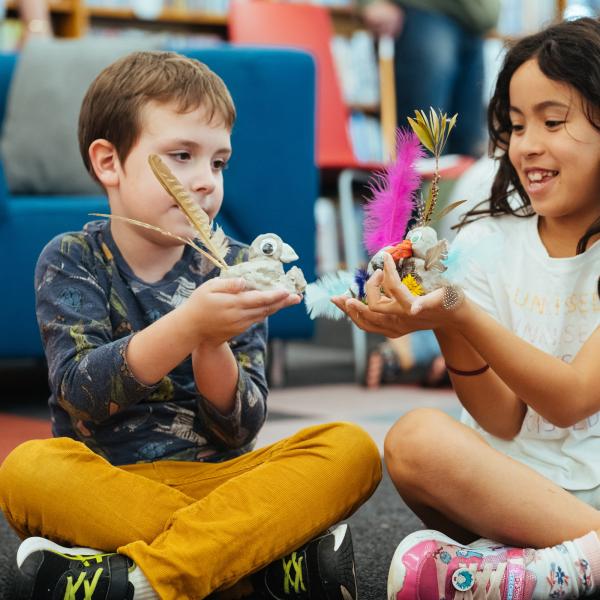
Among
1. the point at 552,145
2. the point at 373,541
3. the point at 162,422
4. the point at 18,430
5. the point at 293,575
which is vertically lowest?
the point at 18,430

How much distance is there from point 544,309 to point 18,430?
51.7 inches

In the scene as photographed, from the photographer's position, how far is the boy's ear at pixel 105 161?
1.29 metres

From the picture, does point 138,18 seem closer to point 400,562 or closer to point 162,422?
point 162,422

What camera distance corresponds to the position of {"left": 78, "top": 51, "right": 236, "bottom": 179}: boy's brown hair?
1.25 m

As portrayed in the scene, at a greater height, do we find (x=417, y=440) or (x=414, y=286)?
(x=414, y=286)

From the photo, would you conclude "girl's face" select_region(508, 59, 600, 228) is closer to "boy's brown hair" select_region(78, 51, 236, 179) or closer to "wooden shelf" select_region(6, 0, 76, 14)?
"boy's brown hair" select_region(78, 51, 236, 179)

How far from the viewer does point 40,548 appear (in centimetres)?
108

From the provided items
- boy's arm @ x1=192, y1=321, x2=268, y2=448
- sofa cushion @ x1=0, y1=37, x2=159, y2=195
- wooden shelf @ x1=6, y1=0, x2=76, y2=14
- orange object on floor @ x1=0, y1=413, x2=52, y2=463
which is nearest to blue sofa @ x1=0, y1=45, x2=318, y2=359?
sofa cushion @ x1=0, y1=37, x2=159, y2=195

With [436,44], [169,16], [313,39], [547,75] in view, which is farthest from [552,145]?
[169,16]

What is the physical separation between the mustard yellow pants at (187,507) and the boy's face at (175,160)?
29cm

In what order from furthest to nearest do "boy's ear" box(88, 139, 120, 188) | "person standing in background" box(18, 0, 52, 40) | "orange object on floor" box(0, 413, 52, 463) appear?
"person standing in background" box(18, 0, 52, 40) < "orange object on floor" box(0, 413, 52, 463) < "boy's ear" box(88, 139, 120, 188)

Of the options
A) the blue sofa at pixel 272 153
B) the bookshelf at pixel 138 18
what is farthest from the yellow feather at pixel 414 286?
the bookshelf at pixel 138 18

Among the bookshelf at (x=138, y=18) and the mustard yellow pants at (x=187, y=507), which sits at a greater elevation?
the bookshelf at (x=138, y=18)

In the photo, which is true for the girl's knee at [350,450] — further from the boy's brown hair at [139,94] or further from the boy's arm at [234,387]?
the boy's brown hair at [139,94]
